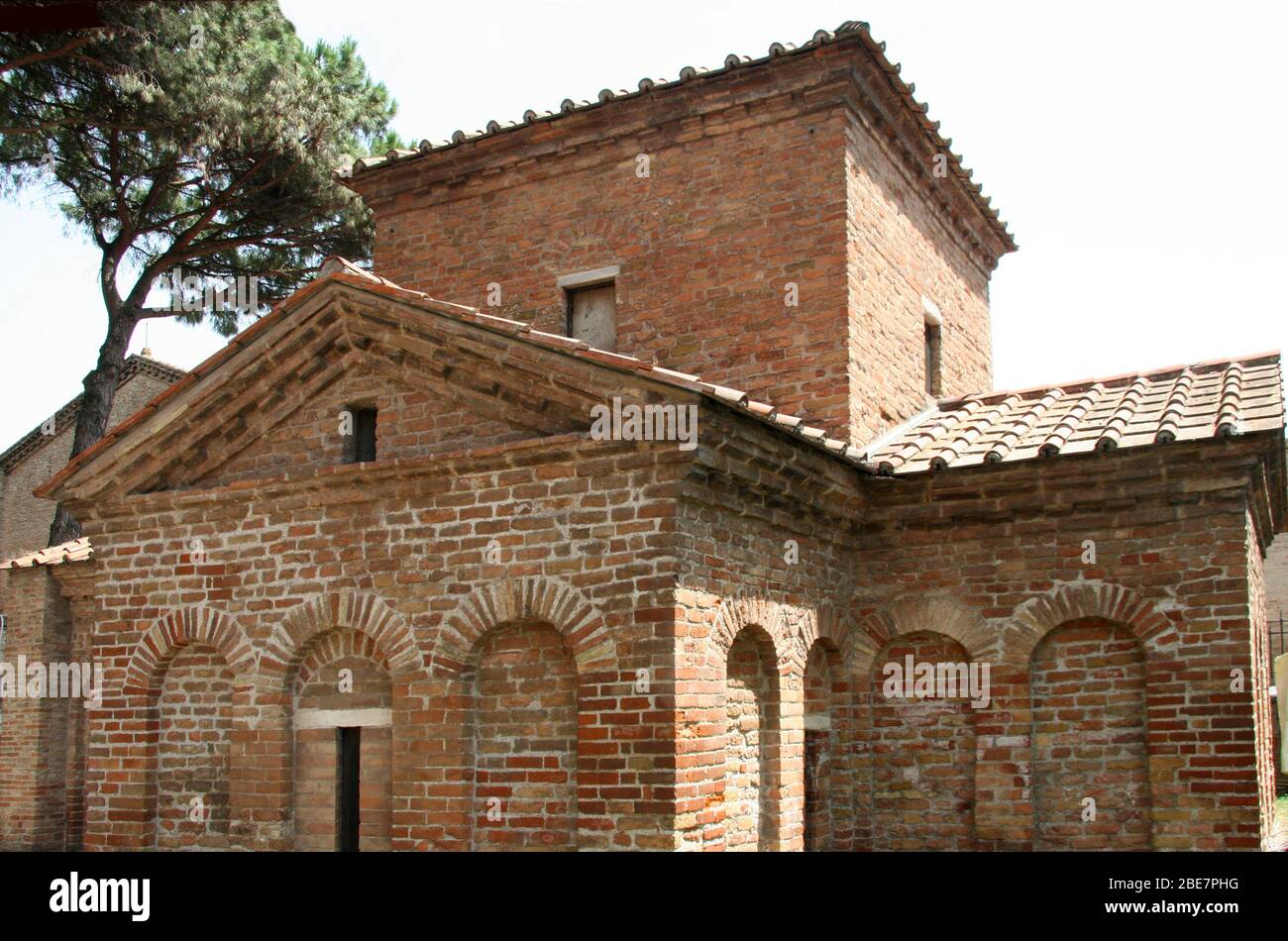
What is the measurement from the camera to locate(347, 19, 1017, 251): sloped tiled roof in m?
9.80

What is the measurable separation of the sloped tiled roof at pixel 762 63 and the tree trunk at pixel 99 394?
22.8 feet

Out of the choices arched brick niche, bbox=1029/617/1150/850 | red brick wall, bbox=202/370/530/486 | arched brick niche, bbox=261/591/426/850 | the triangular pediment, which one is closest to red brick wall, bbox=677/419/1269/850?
arched brick niche, bbox=1029/617/1150/850

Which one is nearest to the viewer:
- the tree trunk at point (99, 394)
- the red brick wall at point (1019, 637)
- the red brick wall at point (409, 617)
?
the red brick wall at point (409, 617)

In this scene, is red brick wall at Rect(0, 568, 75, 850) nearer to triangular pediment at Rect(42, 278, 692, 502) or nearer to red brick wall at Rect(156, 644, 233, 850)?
triangular pediment at Rect(42, 278, 692, 502)

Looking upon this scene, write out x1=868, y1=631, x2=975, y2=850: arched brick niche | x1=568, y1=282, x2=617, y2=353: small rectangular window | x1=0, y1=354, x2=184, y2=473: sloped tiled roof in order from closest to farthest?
x1=868, y1=631, x2=975, y2=850: arched brick niche
x1=568, y1=282, x2=617, y2=353: small rectangular window
x1=0, y1=354, x2=184, y2=473: sloped tiled roof

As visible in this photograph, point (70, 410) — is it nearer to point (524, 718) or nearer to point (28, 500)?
point (28, 500)

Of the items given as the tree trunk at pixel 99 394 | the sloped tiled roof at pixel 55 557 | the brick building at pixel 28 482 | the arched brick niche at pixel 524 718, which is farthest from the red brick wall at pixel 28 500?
the arched brick niche at pixel 524 718

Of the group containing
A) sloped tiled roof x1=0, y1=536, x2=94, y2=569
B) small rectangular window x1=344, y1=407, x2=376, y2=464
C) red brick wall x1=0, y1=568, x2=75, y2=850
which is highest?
small rectangular window x1=344, y1=407, x2=376, y2=464

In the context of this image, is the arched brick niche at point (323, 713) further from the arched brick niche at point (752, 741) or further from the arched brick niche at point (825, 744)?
the arched brick niche at point (825, 744)

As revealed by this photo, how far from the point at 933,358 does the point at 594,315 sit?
138 inches

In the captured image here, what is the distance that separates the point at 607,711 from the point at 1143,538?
3.99 meters

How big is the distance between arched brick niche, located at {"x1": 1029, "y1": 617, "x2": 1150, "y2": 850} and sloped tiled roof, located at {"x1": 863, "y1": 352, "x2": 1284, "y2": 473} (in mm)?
1327

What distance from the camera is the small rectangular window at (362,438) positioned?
8.05 metres

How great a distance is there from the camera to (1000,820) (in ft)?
27.2
